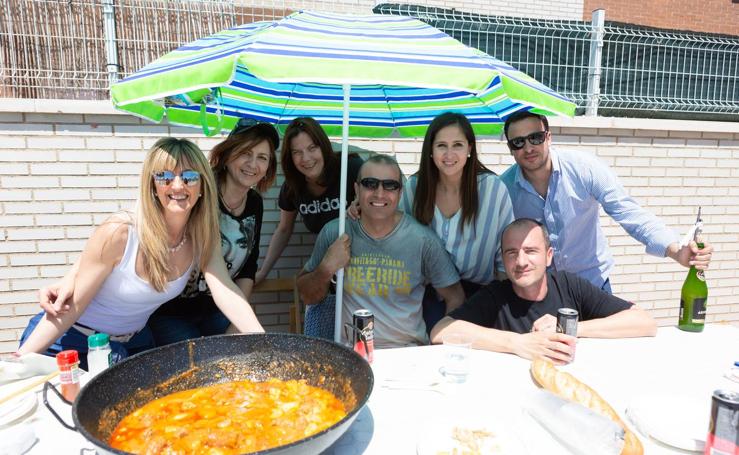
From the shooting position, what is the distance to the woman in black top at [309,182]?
344 centimetres

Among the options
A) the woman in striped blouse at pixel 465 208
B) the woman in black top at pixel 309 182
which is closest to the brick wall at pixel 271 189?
the woman in black top at pixel 309 182

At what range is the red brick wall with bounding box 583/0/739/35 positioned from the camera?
10.9 meters

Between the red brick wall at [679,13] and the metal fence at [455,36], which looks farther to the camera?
the red brick wall at [679,13]

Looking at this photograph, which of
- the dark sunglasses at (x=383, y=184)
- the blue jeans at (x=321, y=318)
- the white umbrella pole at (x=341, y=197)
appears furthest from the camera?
the blue jeans at (x=321, y=318)

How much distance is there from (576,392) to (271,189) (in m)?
3.43

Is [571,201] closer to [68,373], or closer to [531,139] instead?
[531,139]

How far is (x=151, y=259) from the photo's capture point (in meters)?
2.35

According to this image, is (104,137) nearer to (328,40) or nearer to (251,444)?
(328,40)

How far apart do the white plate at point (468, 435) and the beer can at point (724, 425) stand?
0.56 m

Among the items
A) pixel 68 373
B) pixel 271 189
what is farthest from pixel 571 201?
pixel 68 373

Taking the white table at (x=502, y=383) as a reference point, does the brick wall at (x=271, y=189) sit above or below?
above

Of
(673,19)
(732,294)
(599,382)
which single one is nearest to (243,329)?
(599,382)

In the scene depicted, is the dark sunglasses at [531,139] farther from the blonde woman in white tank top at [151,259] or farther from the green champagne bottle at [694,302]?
the blonde woman in white tank top at [151,259]

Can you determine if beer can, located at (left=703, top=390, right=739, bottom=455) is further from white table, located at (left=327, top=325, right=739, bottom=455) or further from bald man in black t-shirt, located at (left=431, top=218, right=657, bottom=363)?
bald man in black t-shirt, located at (left=431, top=218, right=657, bottom=363)
